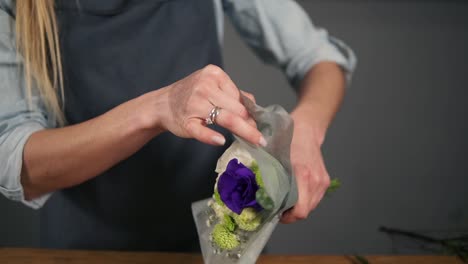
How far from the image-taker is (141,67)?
64 centimetres

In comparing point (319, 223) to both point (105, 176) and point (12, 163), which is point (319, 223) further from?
point (12, 163)

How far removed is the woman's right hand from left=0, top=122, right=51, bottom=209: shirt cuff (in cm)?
16

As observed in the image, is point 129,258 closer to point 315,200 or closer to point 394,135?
point 315,200

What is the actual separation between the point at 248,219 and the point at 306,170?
0.15 m

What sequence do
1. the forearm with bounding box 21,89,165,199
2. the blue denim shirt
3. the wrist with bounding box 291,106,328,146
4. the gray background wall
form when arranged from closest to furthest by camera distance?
the forearm with bounding box 21,89,165,199, the wrist with bounding box 291,106,328,146, the blue denim shirt, the gray background wall

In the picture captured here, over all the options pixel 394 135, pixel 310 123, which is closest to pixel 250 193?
pixel 310 123

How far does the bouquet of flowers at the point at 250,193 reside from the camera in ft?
1.25

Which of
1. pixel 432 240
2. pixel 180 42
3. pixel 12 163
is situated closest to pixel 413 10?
pixel 432 240

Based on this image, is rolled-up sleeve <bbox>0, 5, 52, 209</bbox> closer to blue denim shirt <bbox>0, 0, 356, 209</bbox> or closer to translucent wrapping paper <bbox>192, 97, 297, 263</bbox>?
blue denim shirt <bbox>0, 0, 356, 209</bbox>

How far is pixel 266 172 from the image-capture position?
1.25ft

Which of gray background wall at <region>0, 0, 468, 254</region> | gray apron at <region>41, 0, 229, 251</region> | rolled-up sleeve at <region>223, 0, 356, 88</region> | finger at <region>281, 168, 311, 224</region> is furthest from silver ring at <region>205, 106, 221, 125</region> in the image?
gray background wall at <region>0, 0, 468, 254</region>

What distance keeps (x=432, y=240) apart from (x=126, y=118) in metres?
0.83

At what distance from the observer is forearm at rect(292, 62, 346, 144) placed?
0.61 meters

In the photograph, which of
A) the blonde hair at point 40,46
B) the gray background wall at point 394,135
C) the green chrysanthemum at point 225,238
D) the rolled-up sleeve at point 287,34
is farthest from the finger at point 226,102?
the gray background wall at point 394,135
